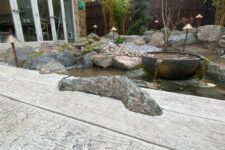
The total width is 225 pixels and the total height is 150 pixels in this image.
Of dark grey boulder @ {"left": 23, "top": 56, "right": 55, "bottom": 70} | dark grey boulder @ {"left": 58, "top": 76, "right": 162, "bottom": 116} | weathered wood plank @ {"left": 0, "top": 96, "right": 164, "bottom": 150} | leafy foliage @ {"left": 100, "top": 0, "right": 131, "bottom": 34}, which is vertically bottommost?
dark grey boulder @ {"left": 23, "top": 56, "right": 55, "bottom": 70}

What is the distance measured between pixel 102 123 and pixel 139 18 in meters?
6.10

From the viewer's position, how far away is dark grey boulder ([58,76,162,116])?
0.57 metres

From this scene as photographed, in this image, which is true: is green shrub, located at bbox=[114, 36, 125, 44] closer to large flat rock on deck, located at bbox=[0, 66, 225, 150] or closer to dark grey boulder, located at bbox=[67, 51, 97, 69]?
dark grey boulder, located at bbox=[67, 51, 97, 69]

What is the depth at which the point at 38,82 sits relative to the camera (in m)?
0.87

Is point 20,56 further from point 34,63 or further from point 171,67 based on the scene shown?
point 171,67

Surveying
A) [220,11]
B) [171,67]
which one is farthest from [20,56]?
[220,11]

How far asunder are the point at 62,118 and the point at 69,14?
5835 mm

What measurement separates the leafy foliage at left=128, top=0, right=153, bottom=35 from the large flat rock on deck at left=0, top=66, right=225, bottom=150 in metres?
5.70

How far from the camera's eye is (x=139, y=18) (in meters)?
6.14

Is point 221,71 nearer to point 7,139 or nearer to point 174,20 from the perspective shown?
point 7,139

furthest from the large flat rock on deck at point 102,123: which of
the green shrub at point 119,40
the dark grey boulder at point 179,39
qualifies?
the dark grey boulder at point 179,39

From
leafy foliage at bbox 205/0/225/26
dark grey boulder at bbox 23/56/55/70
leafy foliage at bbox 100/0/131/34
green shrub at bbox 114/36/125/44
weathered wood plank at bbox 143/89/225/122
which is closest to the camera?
weathered wood plank at bbox 143/89/225/122

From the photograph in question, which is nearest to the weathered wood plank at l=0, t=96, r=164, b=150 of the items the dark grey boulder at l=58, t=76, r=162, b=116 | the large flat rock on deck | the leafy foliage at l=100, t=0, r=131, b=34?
the large flat rock on deck

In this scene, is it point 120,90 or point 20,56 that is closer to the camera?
point 120,90
